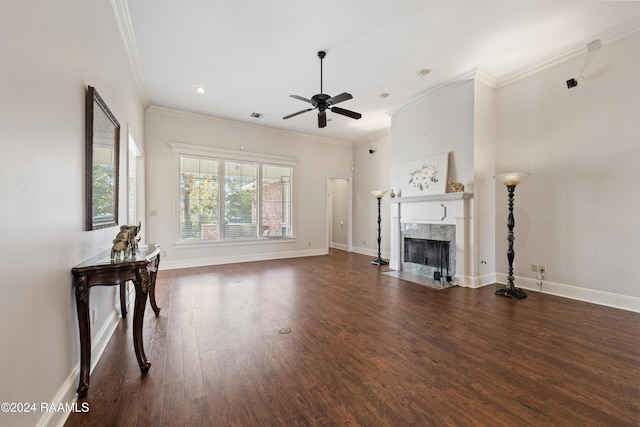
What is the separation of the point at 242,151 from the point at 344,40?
386cm

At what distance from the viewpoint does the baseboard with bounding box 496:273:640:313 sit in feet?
10.7

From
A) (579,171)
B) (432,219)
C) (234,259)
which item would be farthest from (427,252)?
(234,259)

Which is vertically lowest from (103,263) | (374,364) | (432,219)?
(374,364)

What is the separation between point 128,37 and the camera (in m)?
3.25

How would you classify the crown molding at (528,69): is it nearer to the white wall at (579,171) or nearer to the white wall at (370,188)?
the white wall at (579,171)

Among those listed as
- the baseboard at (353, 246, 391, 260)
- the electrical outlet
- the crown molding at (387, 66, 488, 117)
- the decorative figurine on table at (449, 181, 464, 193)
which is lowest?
the baseboard at (353, 246, 391, 260)

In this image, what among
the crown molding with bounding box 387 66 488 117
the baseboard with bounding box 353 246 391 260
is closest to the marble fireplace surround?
the baseboard with bounding box 353 246 391 260

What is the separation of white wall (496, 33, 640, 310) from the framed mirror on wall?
5352 millimetres

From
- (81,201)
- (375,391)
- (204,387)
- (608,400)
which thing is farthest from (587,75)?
(81,201)

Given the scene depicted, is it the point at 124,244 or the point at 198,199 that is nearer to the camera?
the point at 124,244

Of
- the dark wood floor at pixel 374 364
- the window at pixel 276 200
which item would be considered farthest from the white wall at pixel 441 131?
the window at pixel 276 200

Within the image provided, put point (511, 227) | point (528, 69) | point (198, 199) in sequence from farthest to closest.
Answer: point (198, 199), point (528, 69), point (511, 227)

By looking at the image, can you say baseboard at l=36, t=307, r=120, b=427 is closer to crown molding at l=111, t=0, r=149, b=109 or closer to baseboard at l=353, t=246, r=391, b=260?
Answer: crown molding at l=111, t=0, r=149, b=109

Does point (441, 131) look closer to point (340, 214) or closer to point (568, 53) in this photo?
point (568, 53)
